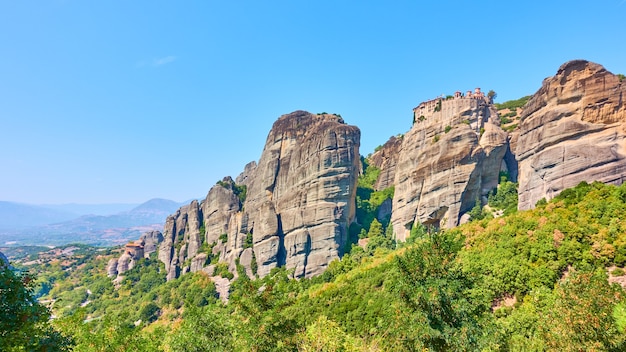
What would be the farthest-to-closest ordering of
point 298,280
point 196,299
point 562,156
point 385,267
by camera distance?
point 196,299 < point 298,280 < point 385,267 < point 562,156

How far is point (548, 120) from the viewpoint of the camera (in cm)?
4131

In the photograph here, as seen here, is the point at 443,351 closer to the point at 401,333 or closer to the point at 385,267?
the point at 401,333

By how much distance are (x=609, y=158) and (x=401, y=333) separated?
3608 cm

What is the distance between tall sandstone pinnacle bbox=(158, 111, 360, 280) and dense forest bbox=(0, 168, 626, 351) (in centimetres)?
504

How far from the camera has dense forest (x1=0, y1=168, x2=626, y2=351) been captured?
519 inches

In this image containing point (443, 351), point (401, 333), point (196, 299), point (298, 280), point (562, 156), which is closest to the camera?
point (443, 351)

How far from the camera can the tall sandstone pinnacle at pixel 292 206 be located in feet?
195

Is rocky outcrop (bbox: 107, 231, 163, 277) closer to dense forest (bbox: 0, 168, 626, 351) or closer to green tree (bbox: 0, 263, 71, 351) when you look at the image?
dense forest (bbox: 0, 168, 626, 351)

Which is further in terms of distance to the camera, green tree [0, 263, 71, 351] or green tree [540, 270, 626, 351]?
green tree [540, 270, 626, 351]

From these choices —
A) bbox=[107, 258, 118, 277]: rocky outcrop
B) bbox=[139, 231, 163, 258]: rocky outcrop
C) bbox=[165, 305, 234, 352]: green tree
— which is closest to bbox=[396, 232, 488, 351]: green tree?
bbox=[165, 305, 234, 352]: green tree

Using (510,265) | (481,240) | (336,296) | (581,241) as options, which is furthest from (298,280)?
(581,241)

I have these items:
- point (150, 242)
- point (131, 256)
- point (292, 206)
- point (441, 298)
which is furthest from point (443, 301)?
point (150, 242)

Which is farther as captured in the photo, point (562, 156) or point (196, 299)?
point (196, 299)

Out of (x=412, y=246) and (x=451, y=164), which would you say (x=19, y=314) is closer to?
(x=412, y=246)
